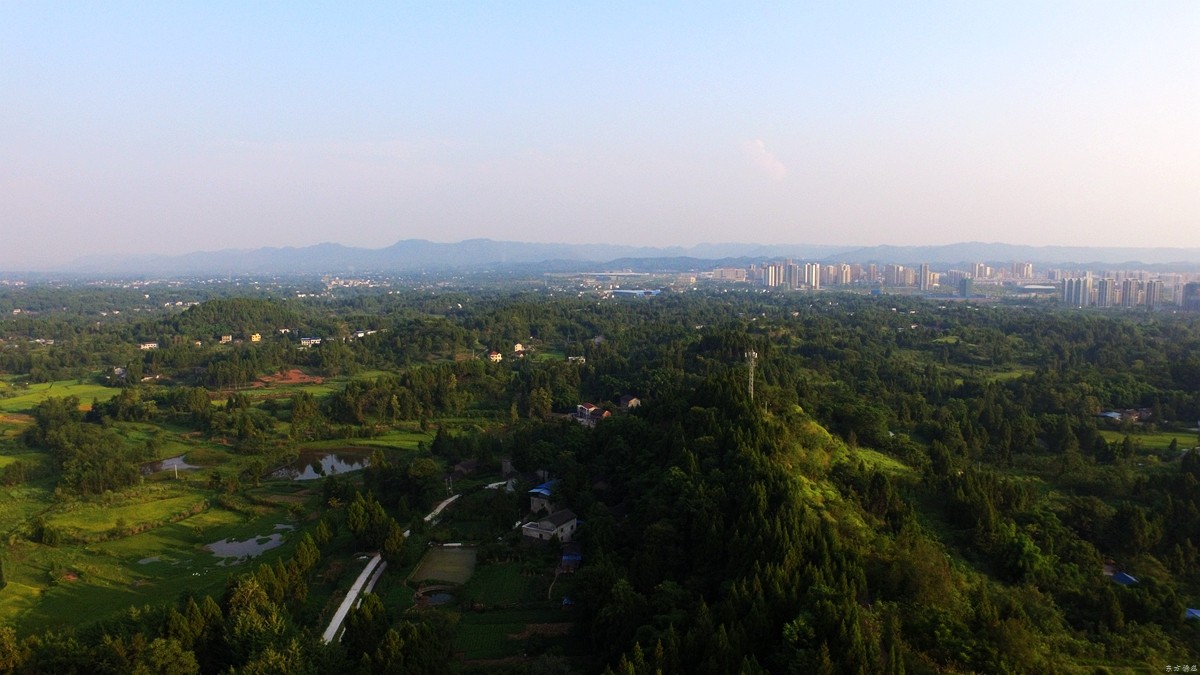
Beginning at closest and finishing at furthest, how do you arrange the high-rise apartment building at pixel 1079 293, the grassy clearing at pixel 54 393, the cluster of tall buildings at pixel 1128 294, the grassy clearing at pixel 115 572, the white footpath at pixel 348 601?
the white footpath at pixel 348 601 < the grassy clearing at pixel 115 572 < the grassy clearing at pixel 54 393 < the cluster of tall buildings at pixel 1128 294 < the high-rise apartment building at pixel 1079 293

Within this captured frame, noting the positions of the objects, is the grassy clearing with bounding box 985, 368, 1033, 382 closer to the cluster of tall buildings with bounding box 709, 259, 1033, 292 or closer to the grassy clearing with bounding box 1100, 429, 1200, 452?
the grassy clearing with bounding box 1100, 429, 1200, 452

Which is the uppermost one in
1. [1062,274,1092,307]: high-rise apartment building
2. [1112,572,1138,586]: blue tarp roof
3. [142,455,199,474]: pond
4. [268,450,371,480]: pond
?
[1062,274,1092,307]: high-rise apartment building

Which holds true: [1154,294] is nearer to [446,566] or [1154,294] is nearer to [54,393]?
[446,566]

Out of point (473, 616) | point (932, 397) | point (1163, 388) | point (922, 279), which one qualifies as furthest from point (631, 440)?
point (922, 279)

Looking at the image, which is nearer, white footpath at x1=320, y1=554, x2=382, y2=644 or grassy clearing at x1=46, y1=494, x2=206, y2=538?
white footpath at x1=320, y1=554, x2=382, y2=644

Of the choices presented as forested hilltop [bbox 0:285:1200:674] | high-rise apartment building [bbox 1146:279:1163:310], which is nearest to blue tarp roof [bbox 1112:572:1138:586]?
forested hilltop [bbox 0:285:1200:674]

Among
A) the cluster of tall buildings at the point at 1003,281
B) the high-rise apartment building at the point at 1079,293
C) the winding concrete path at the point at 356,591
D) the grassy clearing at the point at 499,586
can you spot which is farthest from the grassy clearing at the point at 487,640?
the high-rise apartment building at the point at 1079,293

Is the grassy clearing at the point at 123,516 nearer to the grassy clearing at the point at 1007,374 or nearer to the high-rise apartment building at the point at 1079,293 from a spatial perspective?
the grassy clearing at the point at 1007,374

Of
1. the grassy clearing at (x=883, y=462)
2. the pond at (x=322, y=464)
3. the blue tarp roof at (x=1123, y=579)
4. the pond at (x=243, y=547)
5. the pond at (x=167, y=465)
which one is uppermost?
the grassy clearing at (x=883, y=462)
